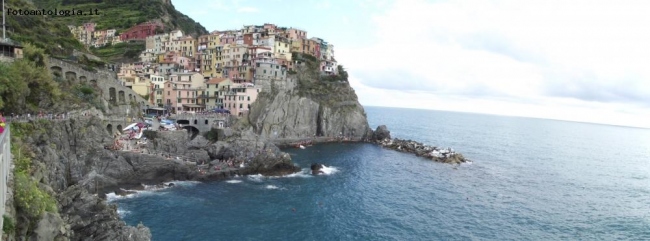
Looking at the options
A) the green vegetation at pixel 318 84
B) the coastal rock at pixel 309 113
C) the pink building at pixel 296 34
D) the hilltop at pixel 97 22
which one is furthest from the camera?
the pink building at pixel 296 34

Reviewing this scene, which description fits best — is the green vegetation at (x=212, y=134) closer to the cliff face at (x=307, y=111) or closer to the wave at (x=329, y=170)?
the cliff face at (x=307, y=111)

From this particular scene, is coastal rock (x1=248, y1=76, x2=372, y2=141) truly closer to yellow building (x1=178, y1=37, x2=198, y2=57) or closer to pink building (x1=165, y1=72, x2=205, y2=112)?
pink building (x1=165, y1=72, x2=205, y2=112)

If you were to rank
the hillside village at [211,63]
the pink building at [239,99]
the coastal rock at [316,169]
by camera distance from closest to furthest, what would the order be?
the coastal rock at [316,169] < the hillside village at [211,63] < the pink building at [239,99]

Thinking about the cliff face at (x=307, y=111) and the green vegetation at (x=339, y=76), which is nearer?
the cliff face at (x=307, y=111)

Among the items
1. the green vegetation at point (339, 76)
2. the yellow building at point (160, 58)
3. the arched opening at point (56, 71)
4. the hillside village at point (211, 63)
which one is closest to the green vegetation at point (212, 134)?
the hillside village at point (211, 63)

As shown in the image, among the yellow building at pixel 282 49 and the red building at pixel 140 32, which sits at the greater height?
the red building at pixel 140 32

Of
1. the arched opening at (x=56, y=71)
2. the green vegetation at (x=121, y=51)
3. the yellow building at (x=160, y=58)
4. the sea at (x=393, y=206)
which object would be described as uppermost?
the green vegetation at (x=121, y=51)

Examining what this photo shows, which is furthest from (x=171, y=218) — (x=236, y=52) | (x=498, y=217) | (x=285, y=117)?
(x=236, y=52)
